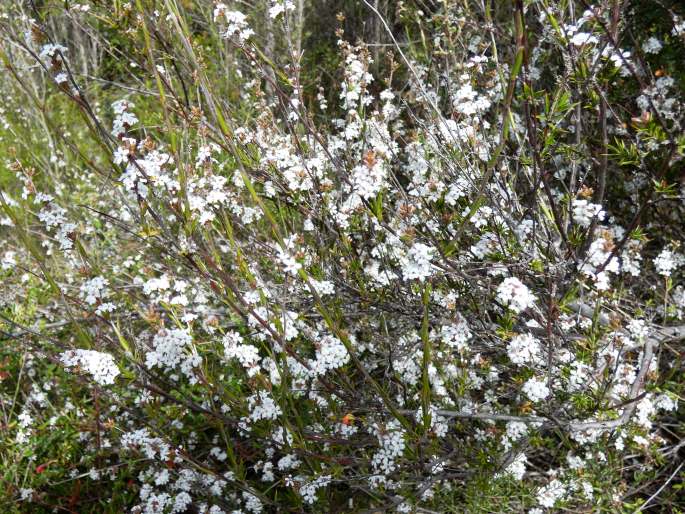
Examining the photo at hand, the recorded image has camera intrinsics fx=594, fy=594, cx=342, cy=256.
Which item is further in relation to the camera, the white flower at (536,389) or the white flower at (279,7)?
the white flower at (279,7)

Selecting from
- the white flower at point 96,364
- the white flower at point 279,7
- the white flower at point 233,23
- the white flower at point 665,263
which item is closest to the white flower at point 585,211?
the white flower at point 665,263

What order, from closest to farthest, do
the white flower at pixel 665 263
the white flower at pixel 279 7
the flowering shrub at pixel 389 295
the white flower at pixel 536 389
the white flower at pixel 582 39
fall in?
A: the white flower at pixel 582 39, the flowering shrub at pixel 389 295, the white flower at pixel 536 389, the white flower at pixel 279 7, the white flower at pixel 665 263

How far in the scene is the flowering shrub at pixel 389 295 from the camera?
195 centimetres

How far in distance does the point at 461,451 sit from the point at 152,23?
2.24 metres

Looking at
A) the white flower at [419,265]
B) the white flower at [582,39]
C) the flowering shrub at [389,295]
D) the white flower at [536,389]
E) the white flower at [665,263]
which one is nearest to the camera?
the white flower at [419,265]

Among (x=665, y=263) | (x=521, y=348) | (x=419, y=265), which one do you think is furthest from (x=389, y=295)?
(x=665, y=263)

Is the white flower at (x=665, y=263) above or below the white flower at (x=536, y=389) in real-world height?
above

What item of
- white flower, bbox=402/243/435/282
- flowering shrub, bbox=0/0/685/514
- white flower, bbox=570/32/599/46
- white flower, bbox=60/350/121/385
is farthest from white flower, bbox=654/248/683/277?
white flower, bbox=60/350/121/385

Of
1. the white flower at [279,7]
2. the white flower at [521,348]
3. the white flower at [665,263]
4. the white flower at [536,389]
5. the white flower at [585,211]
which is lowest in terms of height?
the white flower at [536,389]

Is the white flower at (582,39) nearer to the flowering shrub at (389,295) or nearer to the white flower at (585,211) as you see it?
the flowering shrub at (389,295)

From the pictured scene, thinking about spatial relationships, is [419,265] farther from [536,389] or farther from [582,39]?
[582,39]

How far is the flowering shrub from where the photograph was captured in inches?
76.7

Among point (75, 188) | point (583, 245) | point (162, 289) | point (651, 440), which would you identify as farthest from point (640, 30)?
point (75, 188)

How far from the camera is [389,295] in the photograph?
273 centimetres
